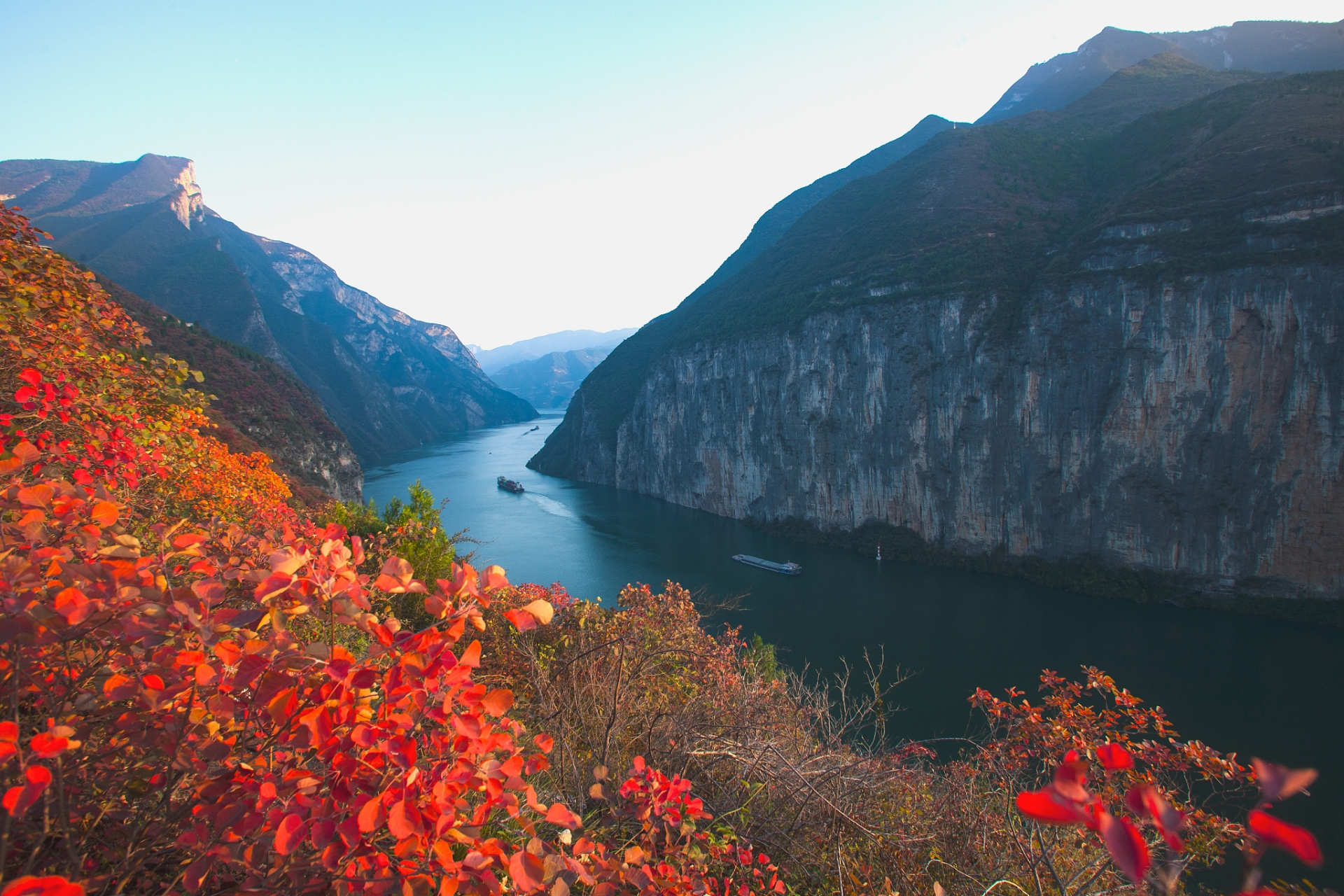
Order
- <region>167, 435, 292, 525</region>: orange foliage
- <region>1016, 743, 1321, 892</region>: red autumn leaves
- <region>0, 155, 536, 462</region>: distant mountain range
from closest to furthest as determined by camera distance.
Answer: <region>1016, 743, 1321, 892</region>: red autumn leaves, <region>167, 435, 292, 525</region>: orange foliage, <region>0, 155, 536, 462</region>: distant mountain range

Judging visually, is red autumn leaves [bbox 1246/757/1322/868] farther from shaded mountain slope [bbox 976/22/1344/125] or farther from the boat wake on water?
shaded mountain slope [bbox 976/22/1344/125]

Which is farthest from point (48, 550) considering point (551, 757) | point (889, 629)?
point (889, 629)

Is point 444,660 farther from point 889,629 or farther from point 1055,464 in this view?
point 1055,464

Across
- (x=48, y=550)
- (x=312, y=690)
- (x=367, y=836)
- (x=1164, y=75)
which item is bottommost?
(x=367, y=836)

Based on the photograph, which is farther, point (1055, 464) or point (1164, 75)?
point (1164, 75)

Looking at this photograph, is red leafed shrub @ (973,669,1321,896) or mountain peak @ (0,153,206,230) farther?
mountain peak @ (0,153,206,230)

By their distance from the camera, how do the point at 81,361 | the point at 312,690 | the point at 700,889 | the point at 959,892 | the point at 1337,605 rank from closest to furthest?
the point at 312,690 → the point at 700,889 → the point at 959,892 → the point at 81,361 → the point at 1337,605

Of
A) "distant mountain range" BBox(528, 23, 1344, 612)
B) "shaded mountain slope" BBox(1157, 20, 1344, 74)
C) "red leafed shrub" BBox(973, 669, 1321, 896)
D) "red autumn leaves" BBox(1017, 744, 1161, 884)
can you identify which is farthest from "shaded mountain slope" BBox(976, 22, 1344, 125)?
"red autumn leaves" BBox(1017, 744, 1161, 884)
